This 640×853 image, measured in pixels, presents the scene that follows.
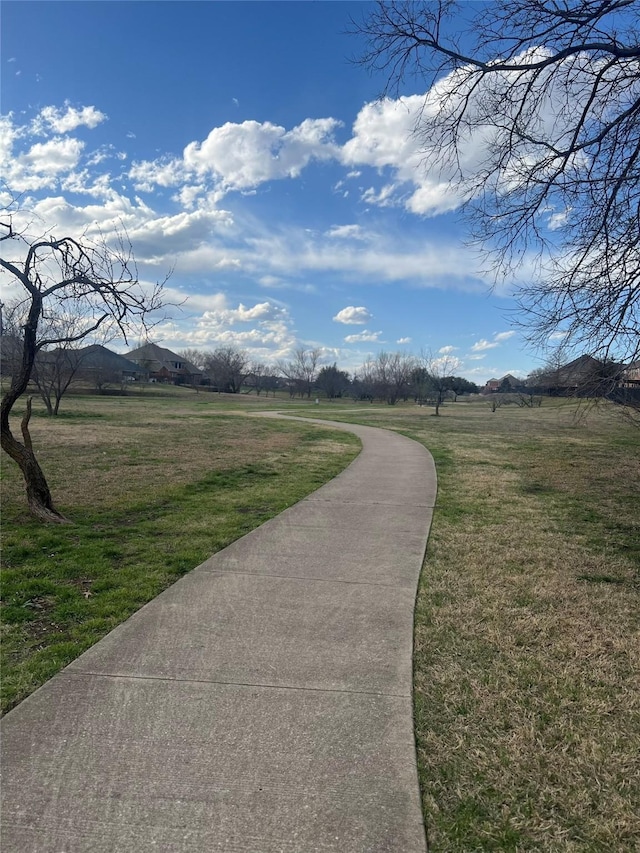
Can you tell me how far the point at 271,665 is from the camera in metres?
3.07

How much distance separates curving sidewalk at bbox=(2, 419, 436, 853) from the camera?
1946 millimetres

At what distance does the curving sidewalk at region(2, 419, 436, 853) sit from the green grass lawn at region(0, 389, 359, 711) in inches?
11.7

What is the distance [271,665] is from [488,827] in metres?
1.43

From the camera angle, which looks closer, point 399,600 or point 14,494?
point 399,600

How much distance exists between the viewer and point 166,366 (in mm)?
82812

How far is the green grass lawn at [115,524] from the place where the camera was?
3.50m

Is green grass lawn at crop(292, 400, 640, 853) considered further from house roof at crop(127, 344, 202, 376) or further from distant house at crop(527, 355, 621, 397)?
house roof at crop(127, 344, 202, 376)

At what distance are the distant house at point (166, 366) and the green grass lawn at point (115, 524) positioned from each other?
62.9 m

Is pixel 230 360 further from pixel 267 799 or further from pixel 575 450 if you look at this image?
pixel 267 799

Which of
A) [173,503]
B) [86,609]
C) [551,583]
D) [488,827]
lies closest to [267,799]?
[488,827]

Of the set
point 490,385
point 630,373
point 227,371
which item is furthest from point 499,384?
point 630,373

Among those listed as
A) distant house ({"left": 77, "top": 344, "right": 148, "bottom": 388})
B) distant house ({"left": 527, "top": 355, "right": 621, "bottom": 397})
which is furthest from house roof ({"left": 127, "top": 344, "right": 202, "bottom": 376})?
distant house ({"left": 527, "top": 355, "right": 621, "bottom": 397})

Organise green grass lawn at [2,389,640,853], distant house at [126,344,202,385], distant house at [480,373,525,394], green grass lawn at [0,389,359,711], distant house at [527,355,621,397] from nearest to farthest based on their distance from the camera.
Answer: green grass lawn at [2,389,640,853]
green grass lawn at [0,389,359,711]
distant house at [527,355,621,397]
distant house at [126,344,202,385]
distant house at [480,373,525,394]

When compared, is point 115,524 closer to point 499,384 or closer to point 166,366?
point 166,366
